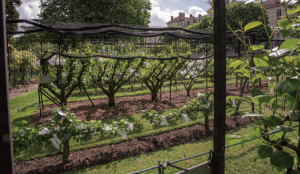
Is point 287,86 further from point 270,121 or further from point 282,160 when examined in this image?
point 282,160

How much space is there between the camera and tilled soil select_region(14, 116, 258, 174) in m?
2.79

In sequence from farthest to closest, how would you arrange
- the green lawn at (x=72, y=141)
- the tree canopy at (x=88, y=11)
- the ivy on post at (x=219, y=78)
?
the tree canopy at (x=88, y=11) → the green lawn at (x=72, y=141) → the ivy on post at (x=219, y=78)

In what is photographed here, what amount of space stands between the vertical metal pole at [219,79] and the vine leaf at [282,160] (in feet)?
0.99

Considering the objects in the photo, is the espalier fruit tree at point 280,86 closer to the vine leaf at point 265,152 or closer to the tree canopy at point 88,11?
the vine leaf at point 265,152

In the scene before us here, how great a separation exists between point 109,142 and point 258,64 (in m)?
3.33

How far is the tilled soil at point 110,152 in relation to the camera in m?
2.79

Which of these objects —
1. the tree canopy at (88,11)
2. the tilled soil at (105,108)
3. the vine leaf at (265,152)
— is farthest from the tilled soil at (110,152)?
the tree canopy at (88,11)

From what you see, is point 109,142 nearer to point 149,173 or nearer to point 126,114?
point 149,173

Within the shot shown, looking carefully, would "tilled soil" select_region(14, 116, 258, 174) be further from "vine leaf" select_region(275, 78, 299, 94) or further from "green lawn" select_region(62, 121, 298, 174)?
"vine leaf" select_region(275, 78, 299, 94)

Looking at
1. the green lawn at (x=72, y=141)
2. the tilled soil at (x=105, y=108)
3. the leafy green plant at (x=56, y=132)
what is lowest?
the green lawn at (x=72, y=141)

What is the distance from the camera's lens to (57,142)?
271 centimetres

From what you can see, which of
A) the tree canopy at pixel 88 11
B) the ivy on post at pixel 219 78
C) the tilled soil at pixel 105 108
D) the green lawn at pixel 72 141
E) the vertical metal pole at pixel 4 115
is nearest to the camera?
the vertical metal pole at pixel 4 115

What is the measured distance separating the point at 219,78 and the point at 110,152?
2721 millimetres

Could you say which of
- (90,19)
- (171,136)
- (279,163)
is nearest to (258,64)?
(279,163)
